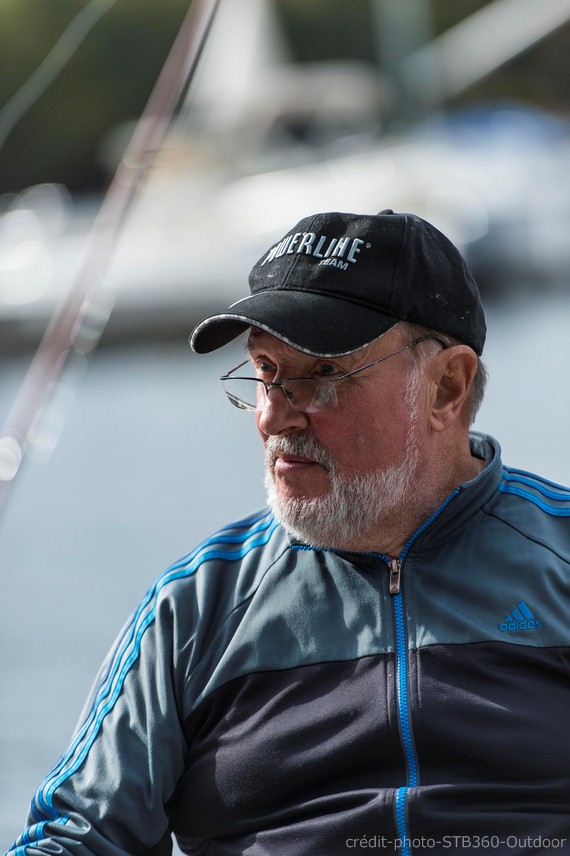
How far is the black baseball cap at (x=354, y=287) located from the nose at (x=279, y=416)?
101 millimetres

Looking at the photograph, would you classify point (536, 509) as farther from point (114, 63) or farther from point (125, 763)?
point (114, 63)

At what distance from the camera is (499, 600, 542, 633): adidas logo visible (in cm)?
176

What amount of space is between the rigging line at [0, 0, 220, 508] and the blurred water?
1.81 feet

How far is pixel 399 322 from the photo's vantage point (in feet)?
5.97

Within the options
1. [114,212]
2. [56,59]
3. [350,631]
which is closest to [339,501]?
[350,631]

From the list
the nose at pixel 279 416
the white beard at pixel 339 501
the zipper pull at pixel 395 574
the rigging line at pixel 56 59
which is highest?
the rigging line at pixel 56 59

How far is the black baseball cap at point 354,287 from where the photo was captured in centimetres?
178

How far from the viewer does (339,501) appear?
1820 millimetres

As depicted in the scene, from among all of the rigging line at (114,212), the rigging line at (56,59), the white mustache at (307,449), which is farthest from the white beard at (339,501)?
the rigging line at (56,59)

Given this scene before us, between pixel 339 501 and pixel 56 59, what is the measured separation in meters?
1.39

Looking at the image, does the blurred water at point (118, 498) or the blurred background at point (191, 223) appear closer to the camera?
the blurred background at point (191, 223)

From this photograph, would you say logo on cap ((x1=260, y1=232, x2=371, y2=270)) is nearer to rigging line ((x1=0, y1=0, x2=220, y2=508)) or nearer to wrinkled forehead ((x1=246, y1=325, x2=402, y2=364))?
wrinkled forehead ((x1=246, y1=325, x2=402, y2=364))

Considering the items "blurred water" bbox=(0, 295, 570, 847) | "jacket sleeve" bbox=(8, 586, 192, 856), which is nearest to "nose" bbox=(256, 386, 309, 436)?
"jacket sleeve" bbox=(8, 586, 192, 856)

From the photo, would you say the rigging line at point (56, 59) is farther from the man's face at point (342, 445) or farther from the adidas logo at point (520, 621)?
the adidas logo at point (520, 621)
